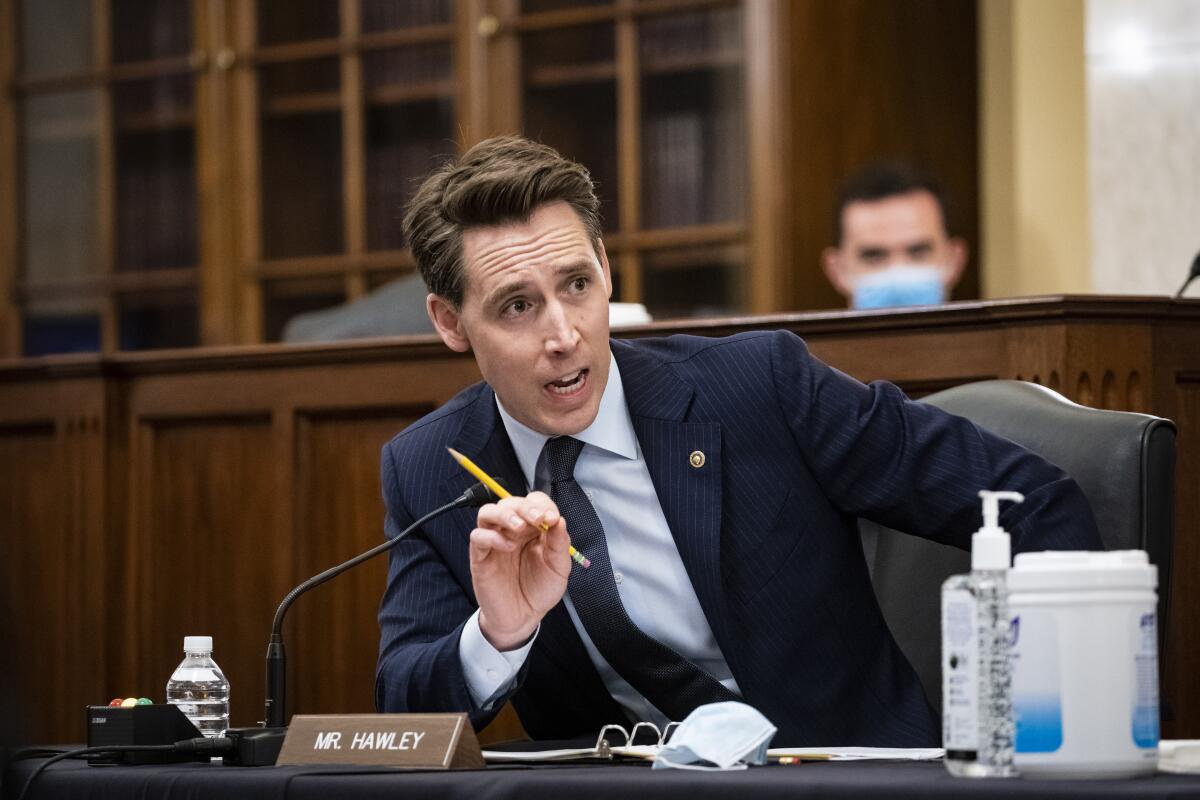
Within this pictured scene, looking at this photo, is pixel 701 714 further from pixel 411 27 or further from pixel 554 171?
pixel 411 27

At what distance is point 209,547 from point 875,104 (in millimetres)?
1955

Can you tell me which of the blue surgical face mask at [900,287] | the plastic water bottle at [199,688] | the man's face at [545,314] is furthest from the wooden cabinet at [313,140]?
the plastic water bottle at [199,688]

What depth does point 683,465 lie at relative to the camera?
70.4 inches

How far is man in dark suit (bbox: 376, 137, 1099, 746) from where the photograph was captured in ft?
5.65

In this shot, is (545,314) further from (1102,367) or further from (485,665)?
(1102,367)

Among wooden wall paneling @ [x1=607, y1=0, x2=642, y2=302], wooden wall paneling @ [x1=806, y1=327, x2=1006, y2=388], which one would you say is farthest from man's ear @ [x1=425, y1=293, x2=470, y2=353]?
wooden wall paneling @ [x1=607, y1=0, x2=642, y2=302]

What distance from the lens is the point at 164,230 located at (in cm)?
461

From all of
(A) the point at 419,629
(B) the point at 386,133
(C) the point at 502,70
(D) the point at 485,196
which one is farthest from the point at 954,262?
(A) the point at 419,629

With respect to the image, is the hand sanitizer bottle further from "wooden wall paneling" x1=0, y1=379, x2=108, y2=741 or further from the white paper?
"wooden wall paneling" x1=0, y1=379, x2=108, y2=741

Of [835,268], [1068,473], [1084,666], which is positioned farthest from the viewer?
[835,268]

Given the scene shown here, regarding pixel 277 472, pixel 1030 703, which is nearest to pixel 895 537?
pixel 1030 703

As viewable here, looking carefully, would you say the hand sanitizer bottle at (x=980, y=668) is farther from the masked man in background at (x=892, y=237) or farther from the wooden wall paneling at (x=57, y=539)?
the masked man in background at (x=892, y=237)

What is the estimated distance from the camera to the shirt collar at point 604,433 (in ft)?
5.98

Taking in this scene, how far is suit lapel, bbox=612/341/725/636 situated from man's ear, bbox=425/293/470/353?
0.19 m
